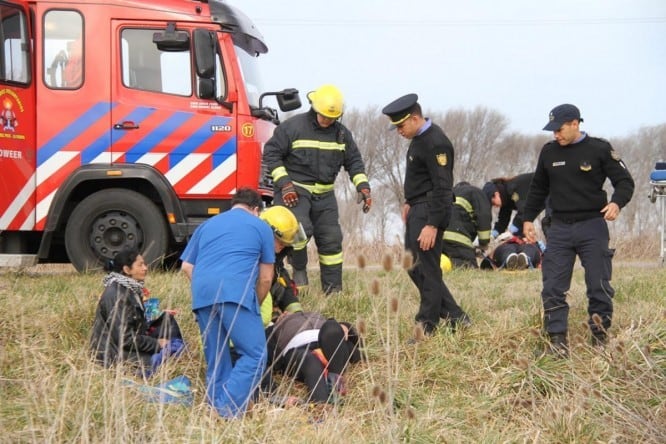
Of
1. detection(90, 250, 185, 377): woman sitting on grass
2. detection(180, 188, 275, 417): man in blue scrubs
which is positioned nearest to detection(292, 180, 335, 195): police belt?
detection(90, 250, 185, 377): woman sitting on grass

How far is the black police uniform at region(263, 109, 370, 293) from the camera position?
689cm

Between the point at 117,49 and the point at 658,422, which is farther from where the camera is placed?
the point at 117,49

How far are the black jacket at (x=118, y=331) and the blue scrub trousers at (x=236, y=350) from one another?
25.7 inches

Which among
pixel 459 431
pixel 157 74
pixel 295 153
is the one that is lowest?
pixel 459 431

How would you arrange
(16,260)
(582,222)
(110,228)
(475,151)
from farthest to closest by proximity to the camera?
(475,151)
(110,228)
(16,260)
(582,222)

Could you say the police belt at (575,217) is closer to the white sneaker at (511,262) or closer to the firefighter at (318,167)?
the firefighter at (318,167)

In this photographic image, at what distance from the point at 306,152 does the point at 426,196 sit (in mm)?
1799

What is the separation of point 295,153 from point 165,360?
262 cm

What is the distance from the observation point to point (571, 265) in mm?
5172

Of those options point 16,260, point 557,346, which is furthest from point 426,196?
point 16,260

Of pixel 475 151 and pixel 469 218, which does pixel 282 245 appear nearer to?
pixel 469 218

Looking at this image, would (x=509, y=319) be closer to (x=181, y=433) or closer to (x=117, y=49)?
(x=181, y=433)

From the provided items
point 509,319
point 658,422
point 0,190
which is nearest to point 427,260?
point 509,319

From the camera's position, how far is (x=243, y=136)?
782 cm
